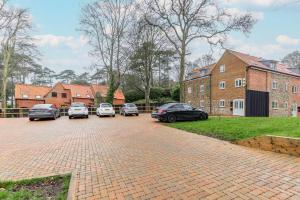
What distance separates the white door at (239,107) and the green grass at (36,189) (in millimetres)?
24455

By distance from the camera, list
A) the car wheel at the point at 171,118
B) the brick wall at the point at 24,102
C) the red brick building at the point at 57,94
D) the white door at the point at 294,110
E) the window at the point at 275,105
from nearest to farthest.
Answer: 1. the car wheel at the point at 171,118
2. the window at the point at 275,105
3. the white door at the point at 294,110
4. the brick wall at the point at 24,102
5. the red brick building at the point at 57,94

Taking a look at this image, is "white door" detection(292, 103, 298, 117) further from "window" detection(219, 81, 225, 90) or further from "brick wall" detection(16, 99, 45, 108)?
"brick wall" detection(16, 99, 45, 108)

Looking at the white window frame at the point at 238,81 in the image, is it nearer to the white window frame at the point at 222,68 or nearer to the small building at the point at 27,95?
the white window frame at the point at 222,68

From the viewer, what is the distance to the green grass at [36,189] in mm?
3783

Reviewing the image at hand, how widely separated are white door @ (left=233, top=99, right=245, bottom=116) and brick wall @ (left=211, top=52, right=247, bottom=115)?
19.8 inches

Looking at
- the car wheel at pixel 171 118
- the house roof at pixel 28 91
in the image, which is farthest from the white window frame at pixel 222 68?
the house roof at pixel 28 91

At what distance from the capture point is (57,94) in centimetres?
4788

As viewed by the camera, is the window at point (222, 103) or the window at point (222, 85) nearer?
the window at point (222, 103)

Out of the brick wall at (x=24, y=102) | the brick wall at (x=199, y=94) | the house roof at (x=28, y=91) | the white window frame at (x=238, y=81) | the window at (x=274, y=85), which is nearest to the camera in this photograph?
the white window frame at (x=238, y=81)

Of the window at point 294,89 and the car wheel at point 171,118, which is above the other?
the window at point 294,89

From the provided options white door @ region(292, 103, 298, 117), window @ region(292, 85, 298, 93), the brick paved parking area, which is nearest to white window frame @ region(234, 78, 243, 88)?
window @ region(292, 85, 298, 93)

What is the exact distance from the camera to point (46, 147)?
7672mm

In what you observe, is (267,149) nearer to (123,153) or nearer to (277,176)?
(277,176)

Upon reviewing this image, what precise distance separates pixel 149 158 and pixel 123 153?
102 centimetres
